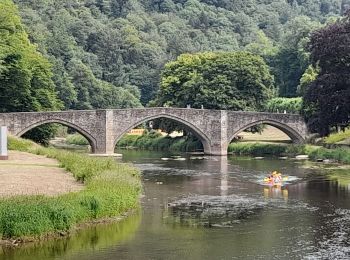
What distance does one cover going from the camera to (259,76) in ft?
279

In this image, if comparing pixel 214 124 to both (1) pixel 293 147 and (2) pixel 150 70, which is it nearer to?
(1) pixel 293 147

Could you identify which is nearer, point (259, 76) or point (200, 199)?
point (200, 199)

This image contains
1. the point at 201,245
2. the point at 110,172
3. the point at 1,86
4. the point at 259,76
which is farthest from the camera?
the point at 259,76

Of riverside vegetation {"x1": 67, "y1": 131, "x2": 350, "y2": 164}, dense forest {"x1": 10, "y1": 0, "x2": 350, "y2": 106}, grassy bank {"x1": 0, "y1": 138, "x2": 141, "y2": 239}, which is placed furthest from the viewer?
dense forest {"x1": 10, "y1": 0, "x2": 350, "y2": 106}

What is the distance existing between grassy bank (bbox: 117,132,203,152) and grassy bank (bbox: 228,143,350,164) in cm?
589

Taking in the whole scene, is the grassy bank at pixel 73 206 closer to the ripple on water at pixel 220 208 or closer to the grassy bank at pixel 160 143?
the ripple on water at pixel 220 208

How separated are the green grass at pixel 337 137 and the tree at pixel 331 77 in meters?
3.76

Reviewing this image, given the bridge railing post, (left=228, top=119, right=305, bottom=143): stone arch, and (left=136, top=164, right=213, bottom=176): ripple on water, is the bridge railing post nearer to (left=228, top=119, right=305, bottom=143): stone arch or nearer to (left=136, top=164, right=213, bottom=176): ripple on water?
(left=136, top=164, right=213, bottom=176): ripple on water

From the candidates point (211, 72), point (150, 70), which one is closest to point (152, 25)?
point (150, 70)

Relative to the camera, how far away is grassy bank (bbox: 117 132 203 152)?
282 ft

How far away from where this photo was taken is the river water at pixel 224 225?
24047 millimetres

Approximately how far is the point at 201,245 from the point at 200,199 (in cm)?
1176

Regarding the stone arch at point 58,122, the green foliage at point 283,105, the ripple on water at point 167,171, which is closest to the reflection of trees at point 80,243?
the ripple on water at point 167,171

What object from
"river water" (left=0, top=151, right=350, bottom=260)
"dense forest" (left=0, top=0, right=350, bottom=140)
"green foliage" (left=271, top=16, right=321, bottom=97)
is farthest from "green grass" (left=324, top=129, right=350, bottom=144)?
"green foliage" (left=271, top=16, right=321, bottom=97)
